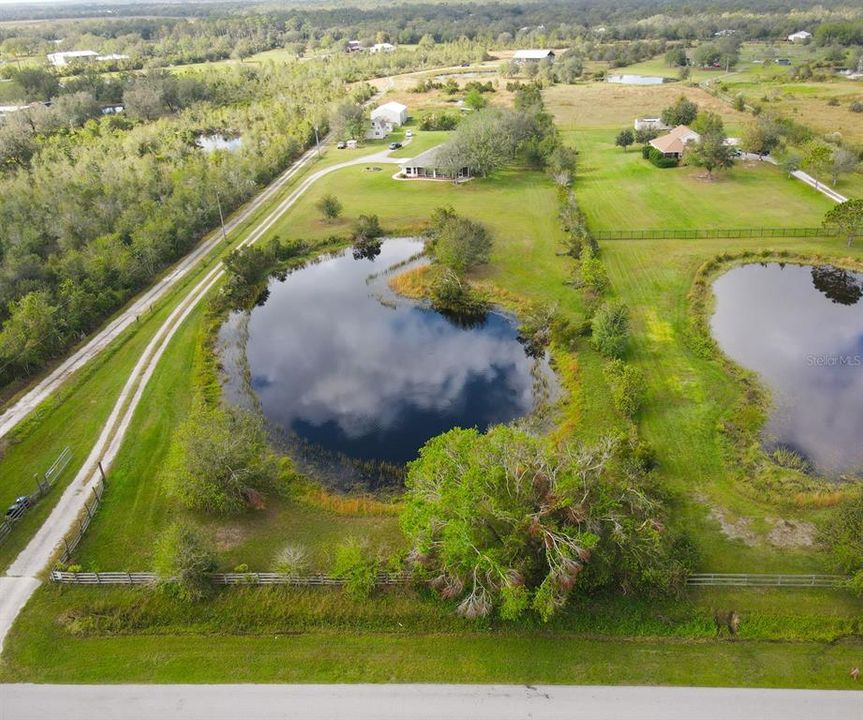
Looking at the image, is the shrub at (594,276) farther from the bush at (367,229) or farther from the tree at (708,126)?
the tree at (708,126)

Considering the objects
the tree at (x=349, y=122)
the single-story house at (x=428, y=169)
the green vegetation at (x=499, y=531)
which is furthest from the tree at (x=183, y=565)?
the tree at (x=349, y=122)

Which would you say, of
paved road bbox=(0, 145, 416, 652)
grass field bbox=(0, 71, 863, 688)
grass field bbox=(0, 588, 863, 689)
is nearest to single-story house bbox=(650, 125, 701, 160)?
grass field bbox=(0, 71, 863, 688)

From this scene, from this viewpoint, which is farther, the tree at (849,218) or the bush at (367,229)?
the bush at (367,229)

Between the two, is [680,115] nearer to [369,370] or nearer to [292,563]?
[369,370]

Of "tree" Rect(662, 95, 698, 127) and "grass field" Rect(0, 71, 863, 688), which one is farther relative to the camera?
"tree" Rect(662, 95, 698, 127)

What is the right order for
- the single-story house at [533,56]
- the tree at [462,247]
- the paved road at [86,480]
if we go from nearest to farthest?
the paved road at [86,480] → the tree at [462,247] → the single-story house at [533,56]

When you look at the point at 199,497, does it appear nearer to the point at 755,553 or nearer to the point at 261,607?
the point at 261,607

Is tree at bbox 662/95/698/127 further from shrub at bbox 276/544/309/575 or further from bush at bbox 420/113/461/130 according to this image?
shrub at bbox 276/544/309/575
